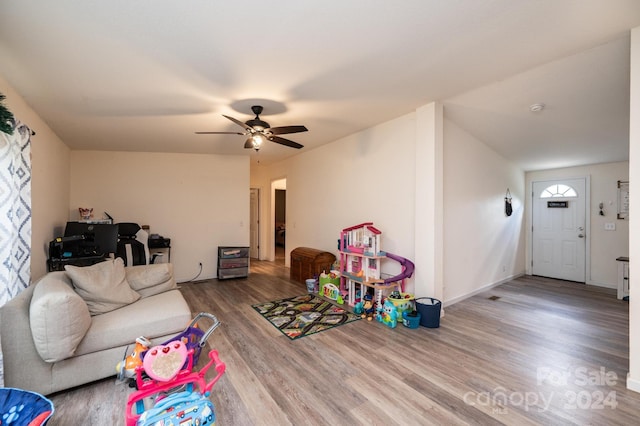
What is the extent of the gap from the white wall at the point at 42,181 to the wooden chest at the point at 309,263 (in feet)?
11.7

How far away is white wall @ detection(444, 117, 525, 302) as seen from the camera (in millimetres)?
3902

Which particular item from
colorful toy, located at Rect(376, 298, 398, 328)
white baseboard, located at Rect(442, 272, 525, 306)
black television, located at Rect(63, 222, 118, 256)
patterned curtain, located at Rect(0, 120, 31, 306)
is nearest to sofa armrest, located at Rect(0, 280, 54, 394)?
patterned curtain, located at Rect(0, 120, 31, 306)

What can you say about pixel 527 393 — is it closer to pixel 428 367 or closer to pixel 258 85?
pixel 428 367

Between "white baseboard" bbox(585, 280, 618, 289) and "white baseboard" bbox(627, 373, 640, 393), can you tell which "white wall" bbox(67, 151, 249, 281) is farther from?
"white baseboard" bbox(585, 280, 618, 289)

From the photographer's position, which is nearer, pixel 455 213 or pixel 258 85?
pixel 258 85

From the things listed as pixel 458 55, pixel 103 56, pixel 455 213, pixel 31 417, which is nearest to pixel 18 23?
pixel 103 56

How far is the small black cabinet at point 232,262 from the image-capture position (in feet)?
17.5

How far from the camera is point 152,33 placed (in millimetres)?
1902

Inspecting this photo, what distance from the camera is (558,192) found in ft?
18.2

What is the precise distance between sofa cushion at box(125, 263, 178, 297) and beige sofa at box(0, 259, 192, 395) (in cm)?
17

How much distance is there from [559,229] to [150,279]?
7232mm

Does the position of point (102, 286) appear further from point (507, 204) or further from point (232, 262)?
point (507, 204)

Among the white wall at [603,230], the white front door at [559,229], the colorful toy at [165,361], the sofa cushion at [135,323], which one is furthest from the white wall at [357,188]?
the white wall at [603,230]

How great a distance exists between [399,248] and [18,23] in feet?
13.7
